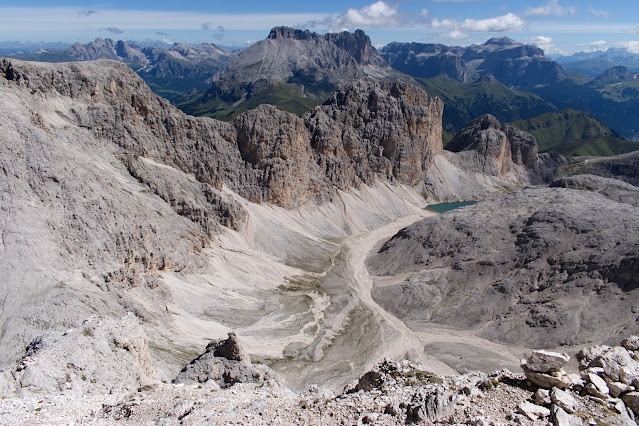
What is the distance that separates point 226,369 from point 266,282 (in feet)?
136

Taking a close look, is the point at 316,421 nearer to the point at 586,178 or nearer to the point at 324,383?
the point at 324,383

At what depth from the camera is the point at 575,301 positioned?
5797cm

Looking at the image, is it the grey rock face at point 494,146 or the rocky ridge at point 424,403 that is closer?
the rocky ridge at point 424,403

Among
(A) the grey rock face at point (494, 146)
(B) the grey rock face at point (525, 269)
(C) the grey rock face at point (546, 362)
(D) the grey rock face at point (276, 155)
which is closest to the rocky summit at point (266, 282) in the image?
(C) the grey rock face at point (546, 362)

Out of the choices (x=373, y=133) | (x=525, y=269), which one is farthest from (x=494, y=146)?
(x=525, y=269)

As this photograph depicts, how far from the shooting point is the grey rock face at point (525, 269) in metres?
56.6

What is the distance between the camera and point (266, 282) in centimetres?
7325

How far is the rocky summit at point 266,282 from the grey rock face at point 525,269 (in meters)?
0.29

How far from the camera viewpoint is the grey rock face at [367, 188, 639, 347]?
186 feet

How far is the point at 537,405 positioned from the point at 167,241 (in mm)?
54473

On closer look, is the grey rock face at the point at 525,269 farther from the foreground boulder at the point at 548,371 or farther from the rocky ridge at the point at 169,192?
the foreground boulder at the point at 548,371

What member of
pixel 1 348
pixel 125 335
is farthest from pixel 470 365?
pixel 1 348

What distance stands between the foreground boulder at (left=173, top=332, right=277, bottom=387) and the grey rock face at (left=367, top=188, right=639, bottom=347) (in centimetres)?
3849

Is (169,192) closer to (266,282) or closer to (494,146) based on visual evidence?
(266,282)
